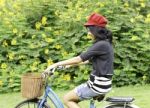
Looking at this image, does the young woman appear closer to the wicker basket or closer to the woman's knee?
the woman's knee

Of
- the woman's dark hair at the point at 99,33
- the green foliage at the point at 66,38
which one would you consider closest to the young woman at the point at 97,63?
the woman's dark hair at the point at 99,33

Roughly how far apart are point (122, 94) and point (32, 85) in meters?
3.95

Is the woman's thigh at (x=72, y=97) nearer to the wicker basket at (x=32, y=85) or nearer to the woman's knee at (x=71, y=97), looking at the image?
the woman's knee at (x=71, y=97)

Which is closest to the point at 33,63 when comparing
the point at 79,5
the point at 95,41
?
the point at 79,5

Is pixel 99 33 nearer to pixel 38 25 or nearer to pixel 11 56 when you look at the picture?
pixel 11 56

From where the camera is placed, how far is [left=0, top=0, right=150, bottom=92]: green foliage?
32.9ft

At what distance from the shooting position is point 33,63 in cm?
1013

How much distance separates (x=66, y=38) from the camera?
34.2ft

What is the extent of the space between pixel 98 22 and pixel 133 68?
4.78m

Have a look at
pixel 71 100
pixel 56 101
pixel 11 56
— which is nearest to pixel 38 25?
pixel 11 56

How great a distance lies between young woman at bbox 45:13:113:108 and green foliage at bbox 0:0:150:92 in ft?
14.2

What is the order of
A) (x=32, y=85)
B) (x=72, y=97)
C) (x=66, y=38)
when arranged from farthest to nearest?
(x=66, y=38)
(x=72, y=97)
(x=32, y=85)

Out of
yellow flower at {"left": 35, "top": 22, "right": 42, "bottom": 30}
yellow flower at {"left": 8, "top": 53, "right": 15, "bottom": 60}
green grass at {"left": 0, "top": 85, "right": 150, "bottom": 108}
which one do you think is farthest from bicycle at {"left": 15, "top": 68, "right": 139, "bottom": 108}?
yellow flower at {"left": 35, "top": 22, "right": 42, "bottom": 30}

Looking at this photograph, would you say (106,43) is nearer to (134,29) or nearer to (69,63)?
(69,63)
